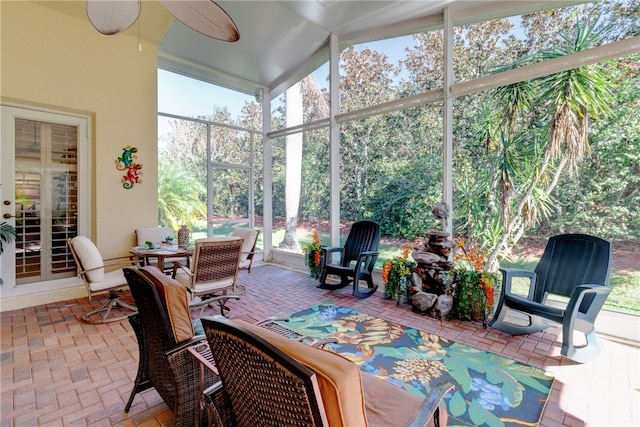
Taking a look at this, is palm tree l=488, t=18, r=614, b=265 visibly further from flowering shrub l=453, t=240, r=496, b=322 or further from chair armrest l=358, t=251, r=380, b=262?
chair armrest l=358, t=251, r=380, b=262

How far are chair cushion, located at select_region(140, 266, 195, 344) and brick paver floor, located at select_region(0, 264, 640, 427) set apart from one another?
2.62 feet

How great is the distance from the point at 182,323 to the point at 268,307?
243cm

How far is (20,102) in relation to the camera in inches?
153

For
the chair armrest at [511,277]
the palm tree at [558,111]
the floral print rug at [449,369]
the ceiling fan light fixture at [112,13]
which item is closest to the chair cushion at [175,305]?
the floral print rug at [449,369]

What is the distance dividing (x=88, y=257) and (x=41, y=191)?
5.59 ft

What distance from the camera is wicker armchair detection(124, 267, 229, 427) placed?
1.49m

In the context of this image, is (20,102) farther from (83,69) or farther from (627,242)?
(627,242)

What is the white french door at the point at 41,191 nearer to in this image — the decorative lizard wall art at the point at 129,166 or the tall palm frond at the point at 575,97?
the decorative lizard wall art at the point at 129,166

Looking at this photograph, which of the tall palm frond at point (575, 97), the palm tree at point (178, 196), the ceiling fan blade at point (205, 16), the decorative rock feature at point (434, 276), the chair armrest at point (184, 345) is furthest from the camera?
the palm tree at point (178, 196)

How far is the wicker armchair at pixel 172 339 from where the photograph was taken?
1.49m

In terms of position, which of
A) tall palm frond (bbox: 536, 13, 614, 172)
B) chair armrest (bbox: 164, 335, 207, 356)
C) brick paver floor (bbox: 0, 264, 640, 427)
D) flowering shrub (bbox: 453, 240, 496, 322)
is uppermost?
tall palm frond (bbox: 536, 13, 614, 172)

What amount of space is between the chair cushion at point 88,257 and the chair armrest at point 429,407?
141 inches

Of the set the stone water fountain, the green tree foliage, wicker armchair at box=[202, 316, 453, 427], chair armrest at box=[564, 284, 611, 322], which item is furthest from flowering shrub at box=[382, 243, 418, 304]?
wicker armchair at box=[202, 316, 453, 427]

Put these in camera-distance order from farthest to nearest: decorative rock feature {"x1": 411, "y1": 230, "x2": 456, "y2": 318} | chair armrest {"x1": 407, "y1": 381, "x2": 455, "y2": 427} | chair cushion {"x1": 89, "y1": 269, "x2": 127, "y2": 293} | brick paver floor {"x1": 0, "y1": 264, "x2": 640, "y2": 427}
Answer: decorative rock feature {"x1": 411, "y1": 230, "x2": 456, "y2": 318}
chair cushion {"x1": 89, "y1": 269, "x2": 127, "y2": 293}
brick paver floor {"x1": 0, "y1": 264, "x2": 640, "y2": 427}
chair armrest {"x1": 407, "y1": 381, "x2": 455, "y2": 427}
